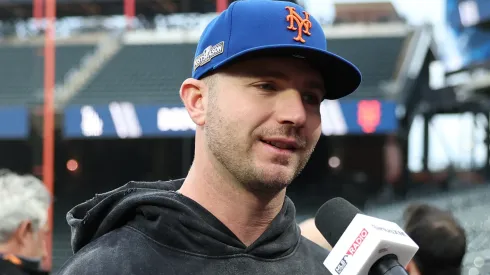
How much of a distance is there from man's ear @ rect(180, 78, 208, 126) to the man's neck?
0.09 meters

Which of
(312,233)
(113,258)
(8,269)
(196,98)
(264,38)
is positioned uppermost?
(264,38)

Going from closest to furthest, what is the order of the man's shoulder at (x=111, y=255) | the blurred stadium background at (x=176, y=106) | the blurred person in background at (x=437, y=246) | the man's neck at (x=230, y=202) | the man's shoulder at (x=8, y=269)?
the man's shoulder at (x=111, y=255), the man's neck at (x=230, y=202), the blurred person in background at (x=437, y=246), the man's shoulder at (x=8, y=269), the blurred stadium background at (x=176, y=106)

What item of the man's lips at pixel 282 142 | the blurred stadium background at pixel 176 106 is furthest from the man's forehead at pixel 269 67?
the blurred stadium background at pixel 176 106

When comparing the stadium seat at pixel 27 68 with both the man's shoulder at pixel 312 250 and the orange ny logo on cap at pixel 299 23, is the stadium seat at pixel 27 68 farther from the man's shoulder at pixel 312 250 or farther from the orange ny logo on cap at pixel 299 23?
the orange ny logo on cap at pixel 299 23

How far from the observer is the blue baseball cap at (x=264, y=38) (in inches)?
49.1

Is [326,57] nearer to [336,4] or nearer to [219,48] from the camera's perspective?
[219,48]

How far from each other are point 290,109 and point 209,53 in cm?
19

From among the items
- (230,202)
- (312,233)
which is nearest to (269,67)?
(230,202)

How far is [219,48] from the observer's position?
4.18ft

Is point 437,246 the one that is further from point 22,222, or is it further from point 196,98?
point 22,222

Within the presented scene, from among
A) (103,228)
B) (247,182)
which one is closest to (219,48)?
(247,182)

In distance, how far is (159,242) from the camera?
49.2 inches

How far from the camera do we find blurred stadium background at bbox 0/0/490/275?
11.7 m

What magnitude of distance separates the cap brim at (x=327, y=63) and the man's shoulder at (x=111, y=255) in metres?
0.35
